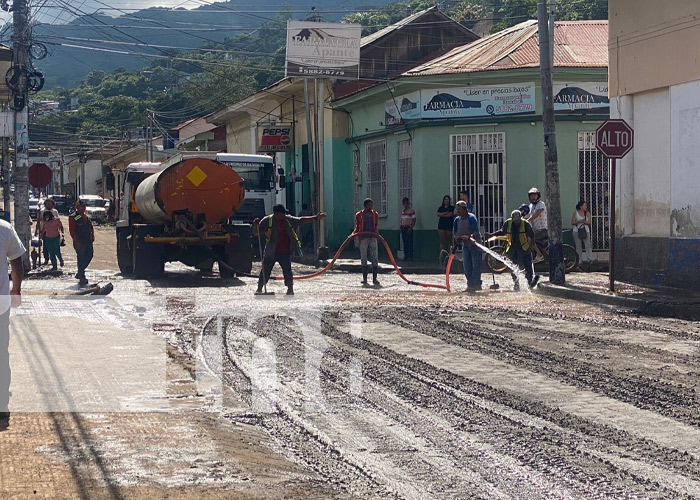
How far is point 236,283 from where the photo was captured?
21.5 m

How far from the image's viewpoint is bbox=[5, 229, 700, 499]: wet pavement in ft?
19.5

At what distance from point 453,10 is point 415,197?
1660 inches

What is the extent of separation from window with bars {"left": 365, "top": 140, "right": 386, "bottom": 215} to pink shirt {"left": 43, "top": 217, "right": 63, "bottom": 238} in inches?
449

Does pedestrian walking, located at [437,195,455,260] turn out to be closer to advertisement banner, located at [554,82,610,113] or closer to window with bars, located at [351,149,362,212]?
advertisement banner, located at [554,82,610,113]

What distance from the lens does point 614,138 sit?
17.3 m

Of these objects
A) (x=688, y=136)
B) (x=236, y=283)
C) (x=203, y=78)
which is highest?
(x=203, y=78)

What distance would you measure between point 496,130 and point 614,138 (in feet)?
36.7

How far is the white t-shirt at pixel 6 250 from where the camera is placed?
7613 millimetres

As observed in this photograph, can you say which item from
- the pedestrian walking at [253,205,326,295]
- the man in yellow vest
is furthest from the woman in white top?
the pedestrian walking at [253,205,326,295]

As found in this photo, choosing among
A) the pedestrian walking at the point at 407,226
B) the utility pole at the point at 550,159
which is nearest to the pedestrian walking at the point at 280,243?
the utility pole at the point at 550,159

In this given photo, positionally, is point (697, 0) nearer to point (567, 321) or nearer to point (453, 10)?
point (567, 321)

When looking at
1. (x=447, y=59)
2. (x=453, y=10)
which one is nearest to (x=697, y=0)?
(x=447, y=59)

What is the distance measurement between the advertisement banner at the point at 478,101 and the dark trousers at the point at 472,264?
32.7ft

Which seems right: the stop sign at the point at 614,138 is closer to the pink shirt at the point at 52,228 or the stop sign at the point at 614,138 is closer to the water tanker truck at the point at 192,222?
the water tanker truck at the point at 192,222
